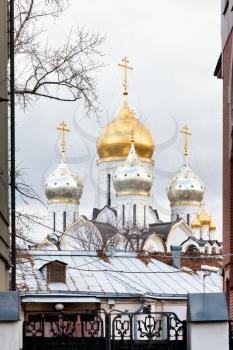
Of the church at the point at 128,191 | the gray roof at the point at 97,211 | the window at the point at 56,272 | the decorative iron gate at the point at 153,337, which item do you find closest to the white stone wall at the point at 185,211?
the church at the point at 128,191

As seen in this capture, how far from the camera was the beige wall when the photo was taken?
12.1 m

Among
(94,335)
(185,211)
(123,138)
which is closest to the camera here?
(94,335)

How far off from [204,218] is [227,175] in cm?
6818

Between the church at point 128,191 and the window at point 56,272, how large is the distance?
43642mm

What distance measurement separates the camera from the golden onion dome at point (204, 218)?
279 feet

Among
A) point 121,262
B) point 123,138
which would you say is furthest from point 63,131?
point 121,262

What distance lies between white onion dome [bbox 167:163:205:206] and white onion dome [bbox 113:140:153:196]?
5573 millimetres

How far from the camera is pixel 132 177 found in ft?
250

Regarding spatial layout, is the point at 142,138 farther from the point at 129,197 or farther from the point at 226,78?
the point at 226,78

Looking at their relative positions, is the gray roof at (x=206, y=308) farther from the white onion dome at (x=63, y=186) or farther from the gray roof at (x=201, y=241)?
the white onion dome at (x=63, y=186)

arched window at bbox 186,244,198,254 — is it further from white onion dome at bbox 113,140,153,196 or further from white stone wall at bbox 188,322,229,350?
white stone wall at bbox 188,322,229,350

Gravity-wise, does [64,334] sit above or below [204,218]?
below

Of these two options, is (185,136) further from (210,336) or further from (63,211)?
(210,336)

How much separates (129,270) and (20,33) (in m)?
16.4
